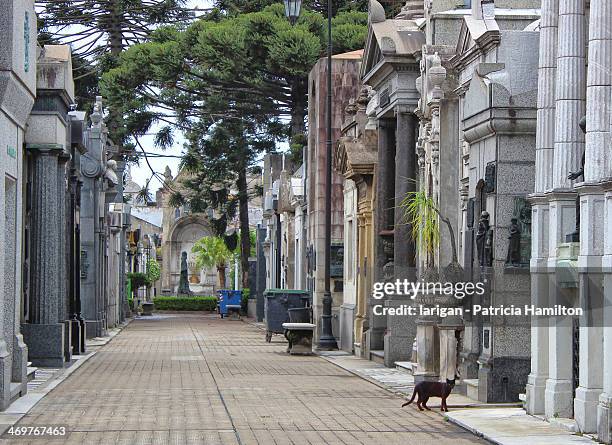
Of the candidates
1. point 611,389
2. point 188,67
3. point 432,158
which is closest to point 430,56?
point 432,158

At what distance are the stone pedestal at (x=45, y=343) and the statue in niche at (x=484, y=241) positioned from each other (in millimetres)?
8698

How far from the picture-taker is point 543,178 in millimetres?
18188

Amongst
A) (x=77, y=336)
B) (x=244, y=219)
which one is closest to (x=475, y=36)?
(x=77, y=336)

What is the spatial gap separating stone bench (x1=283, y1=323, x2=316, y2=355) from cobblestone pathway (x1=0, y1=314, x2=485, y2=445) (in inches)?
62.3

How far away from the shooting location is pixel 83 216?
133 feet

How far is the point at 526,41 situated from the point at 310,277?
22.3 m

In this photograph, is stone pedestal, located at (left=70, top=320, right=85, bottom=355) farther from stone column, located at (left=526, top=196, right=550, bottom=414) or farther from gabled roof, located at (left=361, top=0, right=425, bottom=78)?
stone column, located at (left=526, top=196, right=550, bottom=414)

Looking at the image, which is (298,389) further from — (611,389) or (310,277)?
(310,277)

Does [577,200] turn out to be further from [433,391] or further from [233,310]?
[233,310]

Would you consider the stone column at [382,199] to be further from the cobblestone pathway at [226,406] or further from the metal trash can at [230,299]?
the metal trash can at [230,299]

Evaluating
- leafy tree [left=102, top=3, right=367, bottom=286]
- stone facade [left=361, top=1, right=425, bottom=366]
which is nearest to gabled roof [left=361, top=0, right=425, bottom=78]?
stone facade [left=361, top=1, right=425, bottom=366]

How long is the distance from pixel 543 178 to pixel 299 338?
16.1m

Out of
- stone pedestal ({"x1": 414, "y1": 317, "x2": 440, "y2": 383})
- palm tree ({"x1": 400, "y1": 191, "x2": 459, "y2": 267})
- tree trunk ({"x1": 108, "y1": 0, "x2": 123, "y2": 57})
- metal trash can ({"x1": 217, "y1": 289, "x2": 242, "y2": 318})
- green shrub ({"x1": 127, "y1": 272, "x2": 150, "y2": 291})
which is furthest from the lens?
green shrub ({"x1": 127, "y1": 272, "x2": 150, "y2": 291})

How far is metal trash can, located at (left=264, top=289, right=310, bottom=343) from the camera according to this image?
38156 millimetres
